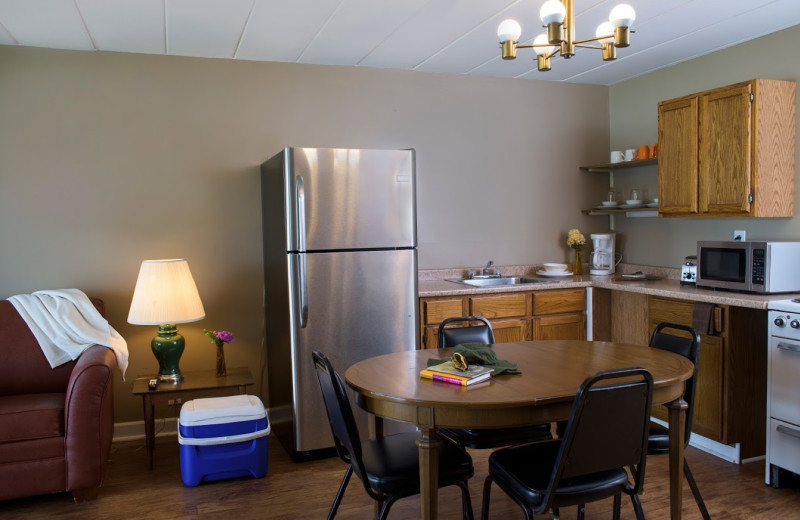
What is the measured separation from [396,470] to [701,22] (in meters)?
2.92

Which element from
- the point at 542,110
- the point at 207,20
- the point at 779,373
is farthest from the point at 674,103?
the point at 207,20

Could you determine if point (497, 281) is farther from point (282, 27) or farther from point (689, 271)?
point (282, 27)

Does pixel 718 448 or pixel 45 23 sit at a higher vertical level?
pixel 45 23

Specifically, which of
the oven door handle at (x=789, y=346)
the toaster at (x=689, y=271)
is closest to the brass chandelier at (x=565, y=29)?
the oven door handle at (x=789, y=346)

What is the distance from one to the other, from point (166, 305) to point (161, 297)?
52 mm

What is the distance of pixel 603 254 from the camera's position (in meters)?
4.98

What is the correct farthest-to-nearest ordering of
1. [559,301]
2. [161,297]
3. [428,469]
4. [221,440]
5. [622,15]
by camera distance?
[559,301] < [161,297] < [221,440] < [622,15] < [428,469]

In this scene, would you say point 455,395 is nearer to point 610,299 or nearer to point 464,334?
point 464,334

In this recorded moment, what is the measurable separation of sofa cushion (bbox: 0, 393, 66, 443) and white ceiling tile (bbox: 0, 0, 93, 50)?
1.88m

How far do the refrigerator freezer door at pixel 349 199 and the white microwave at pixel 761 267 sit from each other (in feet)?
5.80

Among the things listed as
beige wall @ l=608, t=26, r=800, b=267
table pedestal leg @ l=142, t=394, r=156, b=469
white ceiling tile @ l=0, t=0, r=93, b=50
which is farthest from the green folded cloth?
white ceiling tile @ l=0, t=0, r=93, b=50

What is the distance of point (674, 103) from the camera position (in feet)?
13.3

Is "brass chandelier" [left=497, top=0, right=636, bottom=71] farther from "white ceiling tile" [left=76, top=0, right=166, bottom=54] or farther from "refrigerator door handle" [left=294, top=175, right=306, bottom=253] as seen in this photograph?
"white ceiling tile" [left=76, top=0, right=166, bottom=54]

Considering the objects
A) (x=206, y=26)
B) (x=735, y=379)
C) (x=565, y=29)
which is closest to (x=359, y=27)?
(x=206, y=26)
